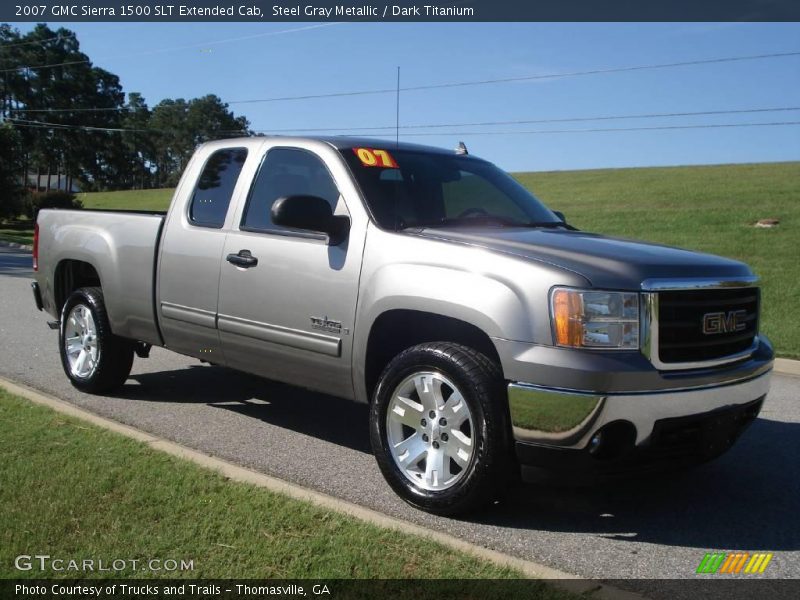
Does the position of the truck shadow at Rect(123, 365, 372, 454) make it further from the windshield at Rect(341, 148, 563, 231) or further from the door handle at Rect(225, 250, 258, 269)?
the windshield at Rect(341, 148, 563, 231)

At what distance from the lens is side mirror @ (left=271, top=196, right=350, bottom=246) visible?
4488 millimetres

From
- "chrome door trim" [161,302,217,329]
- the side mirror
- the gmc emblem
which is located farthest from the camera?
"chrome door trim" [161,302,217,329]

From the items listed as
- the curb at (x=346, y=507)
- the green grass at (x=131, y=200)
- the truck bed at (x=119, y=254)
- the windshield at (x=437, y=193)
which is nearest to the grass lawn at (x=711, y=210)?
the green grass at (x=131, y=200)

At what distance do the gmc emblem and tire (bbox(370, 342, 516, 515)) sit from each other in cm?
106

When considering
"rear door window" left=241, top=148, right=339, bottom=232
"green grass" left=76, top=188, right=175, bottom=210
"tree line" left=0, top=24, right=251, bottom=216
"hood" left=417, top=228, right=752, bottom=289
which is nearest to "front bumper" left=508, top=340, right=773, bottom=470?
"hood" left=417, top=228, right=752, bottom=289

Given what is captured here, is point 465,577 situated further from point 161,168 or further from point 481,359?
point 161,168

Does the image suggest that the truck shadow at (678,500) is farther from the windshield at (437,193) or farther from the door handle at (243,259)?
the windshield at (437,193)

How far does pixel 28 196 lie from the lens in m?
44.6

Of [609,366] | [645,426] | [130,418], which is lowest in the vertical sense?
[130,418]

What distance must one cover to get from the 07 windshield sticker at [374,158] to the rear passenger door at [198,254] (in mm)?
953

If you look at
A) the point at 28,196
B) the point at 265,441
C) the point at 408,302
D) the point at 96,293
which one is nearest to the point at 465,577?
the point at 408,302

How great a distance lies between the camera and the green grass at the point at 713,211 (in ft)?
48.5

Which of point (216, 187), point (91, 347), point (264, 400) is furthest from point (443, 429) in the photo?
point (91, 347)

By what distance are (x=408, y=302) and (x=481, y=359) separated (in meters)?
0.51
